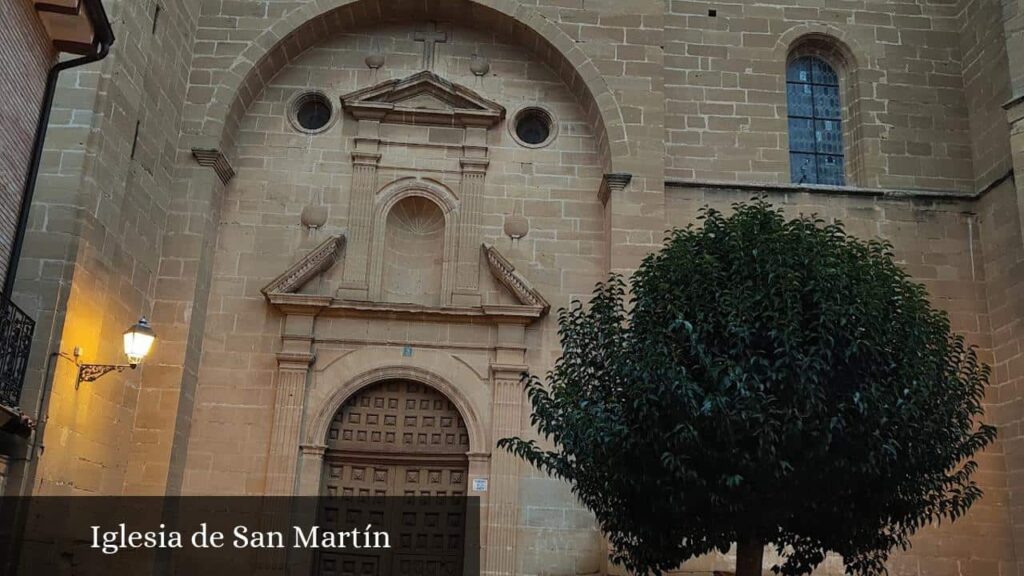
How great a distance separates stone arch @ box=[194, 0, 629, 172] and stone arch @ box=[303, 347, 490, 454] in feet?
10.8

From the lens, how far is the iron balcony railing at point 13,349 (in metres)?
8.43

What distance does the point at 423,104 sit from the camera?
1330 cm

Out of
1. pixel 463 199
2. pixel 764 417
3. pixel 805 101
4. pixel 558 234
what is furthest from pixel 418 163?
pixel 764 417

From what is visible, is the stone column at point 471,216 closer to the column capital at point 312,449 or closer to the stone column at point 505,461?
the stone column at point 505,461

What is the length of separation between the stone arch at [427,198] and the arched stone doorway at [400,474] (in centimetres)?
135

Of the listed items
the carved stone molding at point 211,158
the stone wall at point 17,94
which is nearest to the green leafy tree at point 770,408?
the stone wall at point 17,94

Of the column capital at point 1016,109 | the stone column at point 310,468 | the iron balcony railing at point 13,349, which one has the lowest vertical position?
the stone column at point 310,468

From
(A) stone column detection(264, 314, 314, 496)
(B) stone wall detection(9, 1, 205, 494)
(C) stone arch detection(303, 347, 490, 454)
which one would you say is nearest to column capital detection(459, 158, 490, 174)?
(C) stone arch detection(303, 347, 490, 454)

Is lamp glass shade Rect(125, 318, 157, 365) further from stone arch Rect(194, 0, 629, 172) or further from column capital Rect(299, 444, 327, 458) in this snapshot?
stone arch Rect(194, 0, 629, 172)

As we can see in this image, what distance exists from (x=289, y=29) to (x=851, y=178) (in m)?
8.11

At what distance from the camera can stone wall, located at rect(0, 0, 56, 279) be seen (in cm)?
818

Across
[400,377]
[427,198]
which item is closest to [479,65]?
[427,198]

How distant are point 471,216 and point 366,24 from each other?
3.29 m

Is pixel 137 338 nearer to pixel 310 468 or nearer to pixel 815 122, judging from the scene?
pixel 310 468
